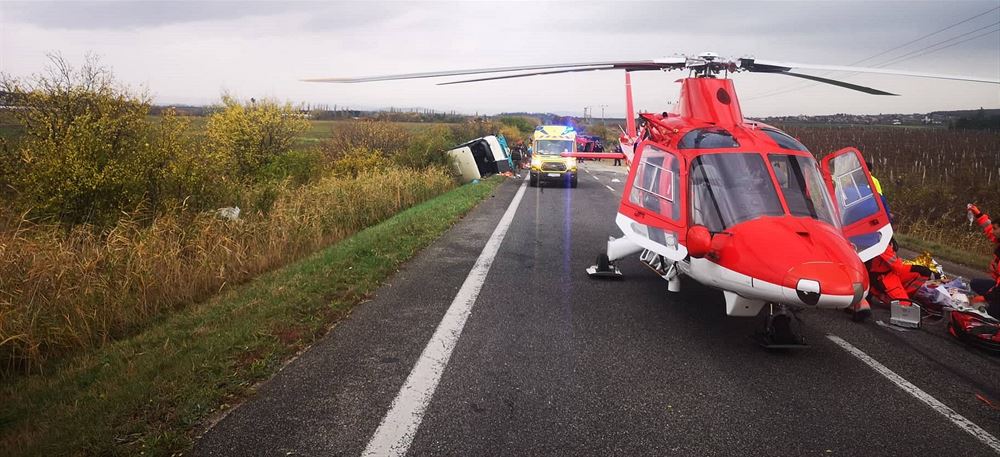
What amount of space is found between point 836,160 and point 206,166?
12.5m

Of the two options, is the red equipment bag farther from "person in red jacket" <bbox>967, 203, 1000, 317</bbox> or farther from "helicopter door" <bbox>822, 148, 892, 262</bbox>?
"helicopter door" <bbox>822, 148, 892, 262</bbox>

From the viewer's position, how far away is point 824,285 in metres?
→ 3.87

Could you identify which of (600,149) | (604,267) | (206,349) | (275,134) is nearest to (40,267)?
(206,349)

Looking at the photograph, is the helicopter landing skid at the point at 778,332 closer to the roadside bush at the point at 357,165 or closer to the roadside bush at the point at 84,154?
the roadside bush at the point at 84,154

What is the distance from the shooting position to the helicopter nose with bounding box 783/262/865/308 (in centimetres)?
386

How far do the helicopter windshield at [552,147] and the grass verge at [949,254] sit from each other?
46.5 ft

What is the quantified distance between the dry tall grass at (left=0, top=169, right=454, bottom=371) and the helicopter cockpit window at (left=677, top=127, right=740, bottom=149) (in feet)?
22.9

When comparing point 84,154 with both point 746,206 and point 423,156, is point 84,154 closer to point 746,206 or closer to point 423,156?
point 746,206

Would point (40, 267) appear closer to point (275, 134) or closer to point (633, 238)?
point (633, 238)

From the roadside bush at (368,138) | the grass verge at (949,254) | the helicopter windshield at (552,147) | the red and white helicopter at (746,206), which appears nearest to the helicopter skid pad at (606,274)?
the red and white helicopter at (746,206)

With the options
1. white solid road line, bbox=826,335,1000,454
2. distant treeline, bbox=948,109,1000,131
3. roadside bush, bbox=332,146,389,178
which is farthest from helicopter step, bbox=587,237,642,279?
distant treeline, bbox=948,109,1000,131

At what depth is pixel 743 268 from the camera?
433 cm

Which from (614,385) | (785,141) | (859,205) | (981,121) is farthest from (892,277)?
(981,121)

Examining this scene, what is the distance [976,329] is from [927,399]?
73.2 inches
